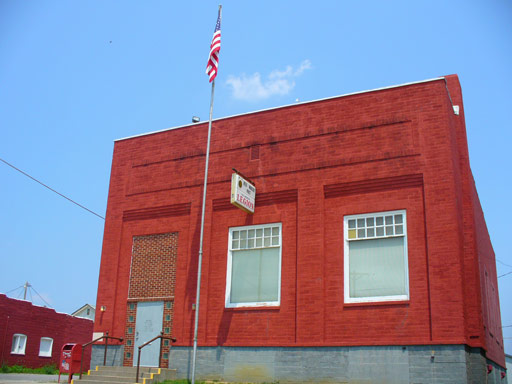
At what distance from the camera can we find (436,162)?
1452 centimetres

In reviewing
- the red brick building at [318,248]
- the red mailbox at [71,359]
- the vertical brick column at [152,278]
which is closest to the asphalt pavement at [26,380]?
the red mailbox at [71,359]

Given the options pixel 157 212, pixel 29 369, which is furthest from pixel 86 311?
pixel 157 212

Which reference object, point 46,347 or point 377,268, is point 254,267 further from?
point 46,347

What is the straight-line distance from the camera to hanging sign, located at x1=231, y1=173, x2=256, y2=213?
15.4 meters

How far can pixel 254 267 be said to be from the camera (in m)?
16.3

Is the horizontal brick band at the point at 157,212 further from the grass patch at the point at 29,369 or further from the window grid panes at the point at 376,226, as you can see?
the grass patch at the point at 29,369

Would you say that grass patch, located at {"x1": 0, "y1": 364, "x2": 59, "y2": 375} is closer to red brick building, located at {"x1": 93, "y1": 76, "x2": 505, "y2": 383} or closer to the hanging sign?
red brick building, located at {"x1": 93, "y1": 76, "x2": 505, "y2": 383}

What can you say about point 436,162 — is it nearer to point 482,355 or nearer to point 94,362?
point 482,355

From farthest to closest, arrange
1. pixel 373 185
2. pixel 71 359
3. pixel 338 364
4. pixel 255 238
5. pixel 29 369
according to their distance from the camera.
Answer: pixel 29 369
pixel 71 359
pixel 255 238
pixel 373 185
pixel 338 364

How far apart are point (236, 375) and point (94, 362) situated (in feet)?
16.0

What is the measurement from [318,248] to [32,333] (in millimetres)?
18442

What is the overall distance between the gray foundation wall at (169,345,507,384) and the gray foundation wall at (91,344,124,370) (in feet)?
6.30

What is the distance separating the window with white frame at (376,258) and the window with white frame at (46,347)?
64.2ft

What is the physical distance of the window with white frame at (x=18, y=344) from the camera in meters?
26.5
